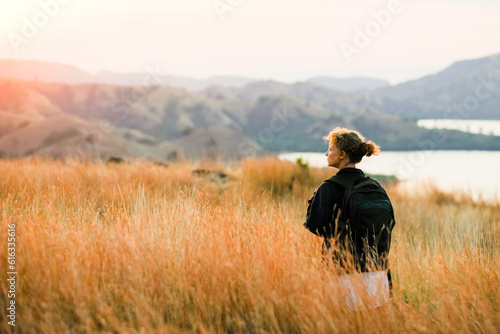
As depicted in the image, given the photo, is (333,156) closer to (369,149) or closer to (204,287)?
(369,149)

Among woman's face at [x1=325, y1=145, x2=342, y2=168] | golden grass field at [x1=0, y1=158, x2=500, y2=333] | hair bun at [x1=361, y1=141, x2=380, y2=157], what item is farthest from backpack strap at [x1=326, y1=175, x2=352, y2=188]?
golden grass field at [x1=0, y1=158, x2=500, y2=333]

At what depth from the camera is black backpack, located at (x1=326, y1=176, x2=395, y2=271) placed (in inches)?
149

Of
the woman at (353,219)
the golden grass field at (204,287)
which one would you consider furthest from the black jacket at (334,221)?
the golden grass field at (204,287)

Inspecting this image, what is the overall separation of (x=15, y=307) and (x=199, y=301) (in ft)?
4.61

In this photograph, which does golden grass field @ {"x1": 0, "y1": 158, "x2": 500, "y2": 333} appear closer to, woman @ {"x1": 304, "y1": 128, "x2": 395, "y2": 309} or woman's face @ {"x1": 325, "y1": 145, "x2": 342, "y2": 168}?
woman @ {"x1": 304, "y1": 128, "x2": 395, "y2": 309}

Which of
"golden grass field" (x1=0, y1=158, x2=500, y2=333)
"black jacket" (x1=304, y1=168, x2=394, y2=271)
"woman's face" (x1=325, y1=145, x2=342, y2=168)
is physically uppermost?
"woman's face" (x1=325, y1=145, x2=342, y2=168)

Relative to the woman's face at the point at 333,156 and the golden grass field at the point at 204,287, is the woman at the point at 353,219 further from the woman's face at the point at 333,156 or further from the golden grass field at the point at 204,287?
the golden grass field at the point at 204,287

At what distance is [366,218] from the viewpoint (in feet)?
12.4

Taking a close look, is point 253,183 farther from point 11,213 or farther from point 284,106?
point 284,106

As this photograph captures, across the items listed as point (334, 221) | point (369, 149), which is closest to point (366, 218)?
point (334, 221)

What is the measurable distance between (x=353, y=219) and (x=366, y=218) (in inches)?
4.0

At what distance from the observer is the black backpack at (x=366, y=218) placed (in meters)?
3.79

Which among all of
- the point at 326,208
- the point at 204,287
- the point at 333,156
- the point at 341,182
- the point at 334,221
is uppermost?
the point at 333,156

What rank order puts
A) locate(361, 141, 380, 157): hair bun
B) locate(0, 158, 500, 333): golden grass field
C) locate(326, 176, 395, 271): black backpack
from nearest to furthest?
locate(0, 158, 500, 333): golden grass field
locate(326, 176, 395, 271): black backpack
locate(361, 141, 380, 157): hair bun
